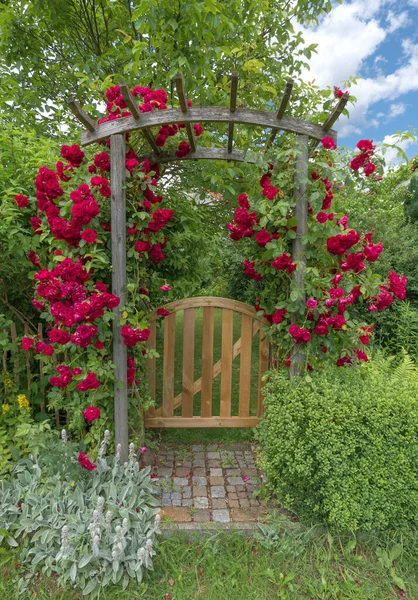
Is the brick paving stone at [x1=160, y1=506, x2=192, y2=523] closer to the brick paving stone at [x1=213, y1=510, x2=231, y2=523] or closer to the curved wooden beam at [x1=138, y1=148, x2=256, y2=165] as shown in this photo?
the brick paving stone at [x1=213, y1=510, x2=231, y2=523]

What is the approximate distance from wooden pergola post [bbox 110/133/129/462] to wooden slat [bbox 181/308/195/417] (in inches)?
34.8

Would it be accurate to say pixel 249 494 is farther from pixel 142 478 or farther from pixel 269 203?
pixel 269 203

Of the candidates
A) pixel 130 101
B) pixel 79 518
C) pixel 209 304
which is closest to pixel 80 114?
pixel 130 101

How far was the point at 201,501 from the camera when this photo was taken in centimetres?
271

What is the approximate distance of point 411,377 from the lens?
290 cm

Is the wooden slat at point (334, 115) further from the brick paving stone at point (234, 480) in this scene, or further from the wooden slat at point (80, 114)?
the brick paving stone at point (234, 480)

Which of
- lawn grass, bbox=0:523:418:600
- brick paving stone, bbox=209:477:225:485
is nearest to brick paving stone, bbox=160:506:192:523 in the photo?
lawn grass, bbox=0:523:418:600

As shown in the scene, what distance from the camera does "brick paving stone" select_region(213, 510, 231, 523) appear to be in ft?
8.27

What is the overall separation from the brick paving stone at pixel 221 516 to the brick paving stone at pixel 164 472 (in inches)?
22.0

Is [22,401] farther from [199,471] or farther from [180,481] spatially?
[199,471]

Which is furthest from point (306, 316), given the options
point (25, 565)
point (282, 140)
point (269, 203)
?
point (25, 565)

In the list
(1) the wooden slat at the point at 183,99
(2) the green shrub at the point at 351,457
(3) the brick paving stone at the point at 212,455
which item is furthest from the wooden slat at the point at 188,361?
(1) the wooden slat at the point at 183,99

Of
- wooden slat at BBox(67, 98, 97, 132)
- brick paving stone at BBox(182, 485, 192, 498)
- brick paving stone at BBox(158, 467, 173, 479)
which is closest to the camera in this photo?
wooden slat at BBox(67, 98, 97, 132)

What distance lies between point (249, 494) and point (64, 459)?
4.40 ft
